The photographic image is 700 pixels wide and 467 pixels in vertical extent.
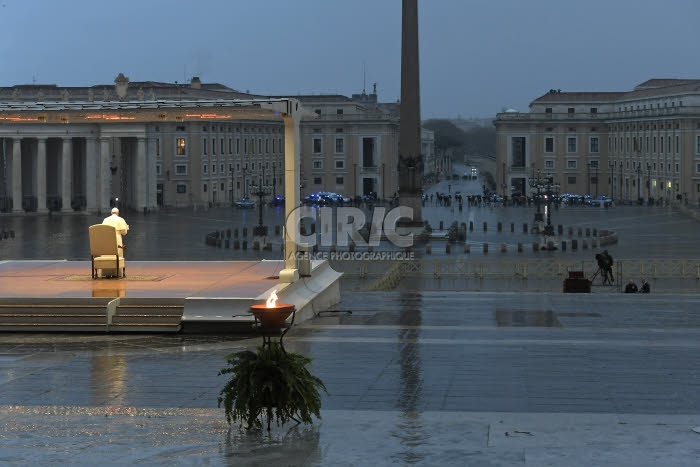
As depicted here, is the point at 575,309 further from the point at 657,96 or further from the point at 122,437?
the point at 657,96

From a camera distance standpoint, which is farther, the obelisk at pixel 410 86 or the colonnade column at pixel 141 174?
the colonnade column at pixel 141 174

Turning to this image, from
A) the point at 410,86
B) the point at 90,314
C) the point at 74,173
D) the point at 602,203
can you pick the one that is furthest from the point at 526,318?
the point at 602,203

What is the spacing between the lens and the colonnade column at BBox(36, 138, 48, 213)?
82.1 metres

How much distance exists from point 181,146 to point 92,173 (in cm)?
1690

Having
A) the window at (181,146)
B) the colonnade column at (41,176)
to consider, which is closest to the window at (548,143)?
the window at (181,146)

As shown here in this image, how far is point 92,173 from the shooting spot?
275 ft

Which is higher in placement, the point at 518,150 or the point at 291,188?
the point at 518,150

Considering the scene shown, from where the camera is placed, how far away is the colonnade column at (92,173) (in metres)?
83.5

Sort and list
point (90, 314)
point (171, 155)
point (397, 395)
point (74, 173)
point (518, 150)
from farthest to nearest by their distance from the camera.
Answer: point (518, 150) → point (171, 155) → point (74, 173) → point (90, 314) → point (397, 395)

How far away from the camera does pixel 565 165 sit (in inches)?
4825

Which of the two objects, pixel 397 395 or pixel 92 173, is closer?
pixel 397 395

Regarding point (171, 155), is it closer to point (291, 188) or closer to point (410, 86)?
point (410, 86)

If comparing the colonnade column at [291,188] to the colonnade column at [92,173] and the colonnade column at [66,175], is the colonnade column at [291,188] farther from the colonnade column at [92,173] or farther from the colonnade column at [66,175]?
the colonnade column at [92,173]

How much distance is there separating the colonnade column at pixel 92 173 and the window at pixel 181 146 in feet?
53.4
